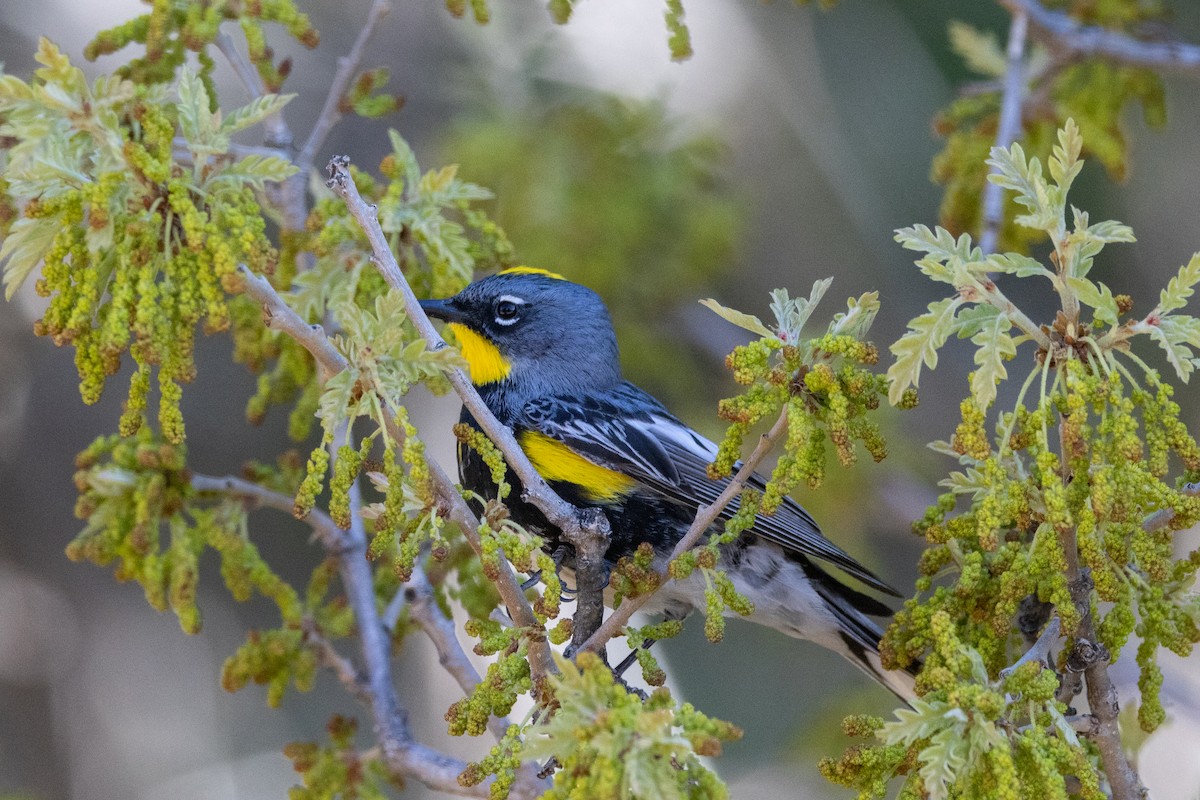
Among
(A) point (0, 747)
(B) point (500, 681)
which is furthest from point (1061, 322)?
(A) point (0, 747)

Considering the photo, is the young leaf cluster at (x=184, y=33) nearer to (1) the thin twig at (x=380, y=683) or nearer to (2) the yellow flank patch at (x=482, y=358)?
(1) the thin twig at (x=380, y=683)

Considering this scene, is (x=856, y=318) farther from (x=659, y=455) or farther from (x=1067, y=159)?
(x=659, y=455)

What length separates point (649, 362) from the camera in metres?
5.79

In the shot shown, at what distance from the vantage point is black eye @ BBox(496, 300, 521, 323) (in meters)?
4.23

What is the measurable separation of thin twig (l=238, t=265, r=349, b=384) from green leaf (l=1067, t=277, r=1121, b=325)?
1316 millimetres

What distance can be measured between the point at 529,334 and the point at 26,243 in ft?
6.27

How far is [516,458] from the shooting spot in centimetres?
265

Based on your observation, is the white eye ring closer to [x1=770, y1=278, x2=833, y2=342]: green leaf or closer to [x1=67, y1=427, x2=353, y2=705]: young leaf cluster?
[x1=67, y1=427, x2=353, y2=705]: young leaf cluster

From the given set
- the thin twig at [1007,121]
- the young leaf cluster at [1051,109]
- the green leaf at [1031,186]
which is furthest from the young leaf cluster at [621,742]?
the young leaf cluster at [1051,109]

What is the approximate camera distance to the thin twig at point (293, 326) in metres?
2.41

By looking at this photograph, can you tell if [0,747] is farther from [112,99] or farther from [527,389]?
[112,99]

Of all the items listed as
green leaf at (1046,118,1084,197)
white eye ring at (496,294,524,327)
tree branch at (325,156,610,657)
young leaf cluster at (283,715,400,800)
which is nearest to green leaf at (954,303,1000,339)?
green leaf at (1046,118,1084,197)

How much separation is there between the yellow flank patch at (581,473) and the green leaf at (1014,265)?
1.66 metres

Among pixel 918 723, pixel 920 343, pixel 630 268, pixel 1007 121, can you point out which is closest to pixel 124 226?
pixel 920 343
